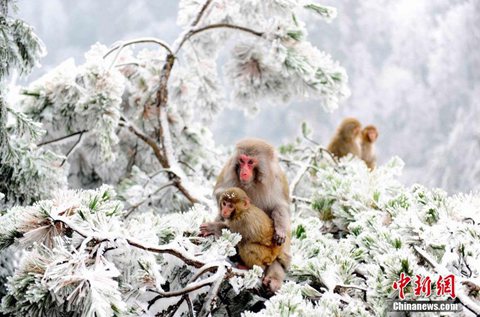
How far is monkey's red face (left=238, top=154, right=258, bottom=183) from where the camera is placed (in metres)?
2.00

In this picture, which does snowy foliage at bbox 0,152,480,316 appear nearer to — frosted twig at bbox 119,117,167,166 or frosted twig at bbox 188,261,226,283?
frosted twig at bbox 188,261,226,283

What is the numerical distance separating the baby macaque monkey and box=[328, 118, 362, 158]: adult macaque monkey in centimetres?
311

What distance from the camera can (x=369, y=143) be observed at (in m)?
5.22

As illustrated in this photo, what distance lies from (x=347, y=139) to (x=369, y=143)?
15.3 inches

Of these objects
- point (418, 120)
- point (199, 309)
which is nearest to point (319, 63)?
point (199, 309)

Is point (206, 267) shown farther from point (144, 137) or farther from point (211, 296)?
point (144, 137)

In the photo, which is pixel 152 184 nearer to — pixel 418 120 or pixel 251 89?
pixel 251 89

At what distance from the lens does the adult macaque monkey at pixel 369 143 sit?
5180mm

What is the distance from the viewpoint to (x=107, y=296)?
1390mm

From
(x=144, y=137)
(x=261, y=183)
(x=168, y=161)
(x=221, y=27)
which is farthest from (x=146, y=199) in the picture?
(x=261, y=183)

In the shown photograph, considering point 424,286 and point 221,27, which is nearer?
point 424,286

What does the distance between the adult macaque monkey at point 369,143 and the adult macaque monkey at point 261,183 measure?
10.5ft

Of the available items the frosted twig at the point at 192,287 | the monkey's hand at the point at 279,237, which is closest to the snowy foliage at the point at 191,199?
the frosted twig at the point at 192,287

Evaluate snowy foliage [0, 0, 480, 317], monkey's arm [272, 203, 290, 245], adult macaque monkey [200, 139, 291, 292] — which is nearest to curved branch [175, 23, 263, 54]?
snowy foliage [0, 0, 480, 317]
